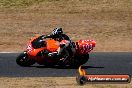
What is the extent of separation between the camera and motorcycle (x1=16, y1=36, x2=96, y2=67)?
22344mm

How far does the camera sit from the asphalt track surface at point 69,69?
69.9 ft

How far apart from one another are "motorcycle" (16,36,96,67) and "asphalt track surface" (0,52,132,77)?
26cm

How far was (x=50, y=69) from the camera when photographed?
2225cm

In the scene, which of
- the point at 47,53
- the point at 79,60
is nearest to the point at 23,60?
the point at 47,53

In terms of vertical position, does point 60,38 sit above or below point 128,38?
above

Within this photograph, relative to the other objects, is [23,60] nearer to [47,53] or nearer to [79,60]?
[47,53]

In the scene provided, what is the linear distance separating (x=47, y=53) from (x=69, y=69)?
1.08 meters

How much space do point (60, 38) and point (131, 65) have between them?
3.24 metres

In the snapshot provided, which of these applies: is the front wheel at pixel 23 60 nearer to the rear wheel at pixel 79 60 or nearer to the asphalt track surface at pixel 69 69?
the asphalt track surface at pixel 69 69

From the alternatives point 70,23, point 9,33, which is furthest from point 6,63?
point 70,23

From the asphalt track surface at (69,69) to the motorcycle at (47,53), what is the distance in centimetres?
26

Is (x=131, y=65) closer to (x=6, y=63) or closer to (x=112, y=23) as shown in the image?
(x=6, y=63)

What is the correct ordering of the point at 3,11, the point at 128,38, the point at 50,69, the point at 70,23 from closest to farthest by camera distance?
the point at 50,69, the point at 128,38, the point at 70,23, the point at 3,11

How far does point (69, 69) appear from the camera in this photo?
2236 centimetres
